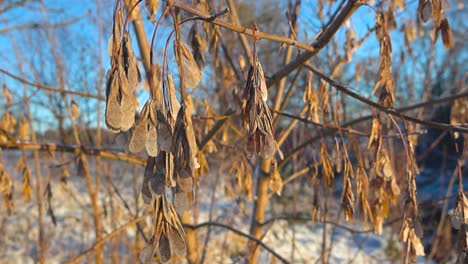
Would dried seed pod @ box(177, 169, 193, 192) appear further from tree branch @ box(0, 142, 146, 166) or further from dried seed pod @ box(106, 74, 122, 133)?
tree branch @ box(0, 142, 146, 166)

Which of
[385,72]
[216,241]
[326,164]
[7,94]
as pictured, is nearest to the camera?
[385,72]

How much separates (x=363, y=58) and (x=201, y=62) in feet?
6.44

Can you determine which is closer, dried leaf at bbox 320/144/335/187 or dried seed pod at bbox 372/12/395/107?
dried seed pod at bbox 372/12/395/107

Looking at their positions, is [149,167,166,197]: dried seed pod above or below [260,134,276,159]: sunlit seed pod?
below

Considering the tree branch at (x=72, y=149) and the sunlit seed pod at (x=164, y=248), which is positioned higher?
the tree branch at (x=72, y=149)

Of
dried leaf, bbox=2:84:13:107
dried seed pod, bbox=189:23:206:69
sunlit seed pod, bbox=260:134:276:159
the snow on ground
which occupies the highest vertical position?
dried seed pod, bbox=189:23:206:69

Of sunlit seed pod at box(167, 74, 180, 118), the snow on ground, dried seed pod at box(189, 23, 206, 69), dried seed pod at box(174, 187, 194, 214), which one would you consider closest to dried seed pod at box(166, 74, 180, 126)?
sunlit seed pod at box(167, 74, 180, 118)

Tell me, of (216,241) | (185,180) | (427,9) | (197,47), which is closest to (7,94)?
(197,47)

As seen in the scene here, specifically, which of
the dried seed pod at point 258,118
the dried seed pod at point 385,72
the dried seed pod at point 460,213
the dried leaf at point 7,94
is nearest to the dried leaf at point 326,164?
the dried seed pod at point 385,72

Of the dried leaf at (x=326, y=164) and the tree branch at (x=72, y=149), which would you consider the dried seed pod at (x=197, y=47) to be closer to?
the dried leaf at (x=326, y=164)

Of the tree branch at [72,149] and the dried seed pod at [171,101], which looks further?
the tree branch at [72,149]

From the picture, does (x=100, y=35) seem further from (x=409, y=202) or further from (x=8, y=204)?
(x=409, y=202)

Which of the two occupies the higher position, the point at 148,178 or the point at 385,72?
the point at 385,72

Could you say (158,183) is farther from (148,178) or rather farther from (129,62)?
(129,62)
